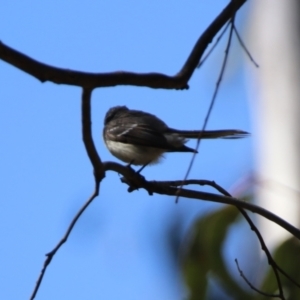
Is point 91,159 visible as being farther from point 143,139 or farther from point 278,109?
point 143,139

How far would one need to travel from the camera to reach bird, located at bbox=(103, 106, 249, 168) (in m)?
4.33

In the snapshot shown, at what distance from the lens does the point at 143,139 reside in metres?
4.50

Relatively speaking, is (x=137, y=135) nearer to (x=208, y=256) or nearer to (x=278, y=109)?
(x=208, y=256)

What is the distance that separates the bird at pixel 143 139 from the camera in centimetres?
433

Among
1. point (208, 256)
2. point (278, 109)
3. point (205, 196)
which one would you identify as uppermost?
point (278, 109)

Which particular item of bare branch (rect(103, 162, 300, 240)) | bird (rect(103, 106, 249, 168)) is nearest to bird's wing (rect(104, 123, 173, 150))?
bird (rect(103, 106, 249, 168))

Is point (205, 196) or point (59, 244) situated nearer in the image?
point (59, 244)

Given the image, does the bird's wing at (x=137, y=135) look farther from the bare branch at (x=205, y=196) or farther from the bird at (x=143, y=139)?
the bare branch at (x=205, y=196)

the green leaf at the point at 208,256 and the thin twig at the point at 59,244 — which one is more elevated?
the thin twig at the point at 59,244

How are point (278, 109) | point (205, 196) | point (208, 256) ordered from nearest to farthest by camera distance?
point (205, 196), point (278, 109), point (208, 256)

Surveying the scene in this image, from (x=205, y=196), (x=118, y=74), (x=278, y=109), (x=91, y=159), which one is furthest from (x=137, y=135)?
(x=118, y=74)

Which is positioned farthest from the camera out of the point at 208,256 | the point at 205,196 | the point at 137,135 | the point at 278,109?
the point at 137,135

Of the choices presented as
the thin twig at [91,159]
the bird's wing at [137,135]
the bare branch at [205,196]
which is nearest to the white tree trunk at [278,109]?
the bare branch at [205,196]

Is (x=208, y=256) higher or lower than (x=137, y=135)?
lower
